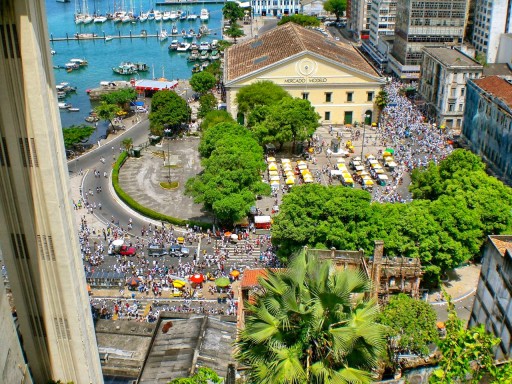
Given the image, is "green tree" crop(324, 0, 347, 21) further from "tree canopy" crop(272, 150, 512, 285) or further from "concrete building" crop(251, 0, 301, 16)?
"tree canopy" crop(272, 150, 512, 285)

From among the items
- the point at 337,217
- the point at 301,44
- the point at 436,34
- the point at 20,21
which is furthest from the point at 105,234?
the point at 436,34

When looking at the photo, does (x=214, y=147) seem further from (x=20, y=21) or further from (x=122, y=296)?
(x=20, y=21)

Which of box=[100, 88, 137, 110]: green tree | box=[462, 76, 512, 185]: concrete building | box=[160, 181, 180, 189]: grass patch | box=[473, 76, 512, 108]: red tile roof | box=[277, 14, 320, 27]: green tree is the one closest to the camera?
box=[462, 76, 512, 185]: concrete building

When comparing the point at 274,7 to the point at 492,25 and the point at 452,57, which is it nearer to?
the point at 492,25

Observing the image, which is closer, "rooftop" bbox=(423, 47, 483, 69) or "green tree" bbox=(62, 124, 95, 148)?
"green tree" bbox=(62, 124, 95, 148)

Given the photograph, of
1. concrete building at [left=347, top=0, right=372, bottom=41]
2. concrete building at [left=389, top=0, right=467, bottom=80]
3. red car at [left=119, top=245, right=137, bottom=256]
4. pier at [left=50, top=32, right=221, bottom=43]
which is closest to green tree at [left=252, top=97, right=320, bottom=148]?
red car at [left=119, top=245, right=137, bottom=256]

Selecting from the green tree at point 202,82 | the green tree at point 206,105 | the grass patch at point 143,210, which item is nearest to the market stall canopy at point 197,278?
the grass patch at point 143,210

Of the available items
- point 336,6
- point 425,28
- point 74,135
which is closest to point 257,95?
point 74,135
